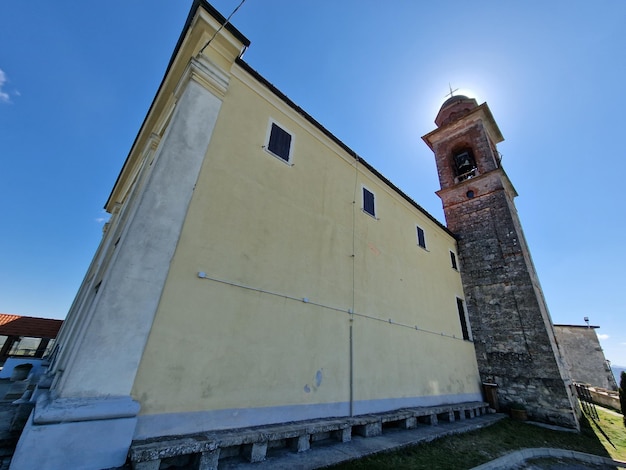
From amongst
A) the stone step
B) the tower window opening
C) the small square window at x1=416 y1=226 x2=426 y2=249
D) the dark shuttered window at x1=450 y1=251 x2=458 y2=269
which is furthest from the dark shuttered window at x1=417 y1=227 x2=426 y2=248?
the stone step

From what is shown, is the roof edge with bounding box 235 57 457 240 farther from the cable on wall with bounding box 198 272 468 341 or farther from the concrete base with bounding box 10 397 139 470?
the concrete base with bounding box 10 397 139 470

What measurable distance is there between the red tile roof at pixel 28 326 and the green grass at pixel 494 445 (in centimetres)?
1919

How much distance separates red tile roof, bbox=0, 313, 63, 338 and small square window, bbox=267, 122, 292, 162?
17974 mm

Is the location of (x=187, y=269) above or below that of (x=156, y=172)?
below

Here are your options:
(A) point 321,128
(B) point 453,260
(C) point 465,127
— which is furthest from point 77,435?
(C) point 465,127

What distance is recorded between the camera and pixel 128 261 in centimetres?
334

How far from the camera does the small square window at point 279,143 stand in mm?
5781

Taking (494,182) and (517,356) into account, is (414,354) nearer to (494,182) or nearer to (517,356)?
(517,356)

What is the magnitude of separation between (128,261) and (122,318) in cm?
68

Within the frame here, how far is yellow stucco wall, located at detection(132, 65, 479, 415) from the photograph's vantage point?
3645 mm

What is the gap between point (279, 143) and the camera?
5.96m

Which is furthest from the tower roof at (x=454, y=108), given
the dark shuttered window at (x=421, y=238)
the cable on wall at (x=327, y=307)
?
the cable on wall at (x=327, y=307)

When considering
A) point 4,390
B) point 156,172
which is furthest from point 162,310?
point 4,390

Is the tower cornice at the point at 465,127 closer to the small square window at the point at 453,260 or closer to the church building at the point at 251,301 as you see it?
the small square window at the point at 453,260
